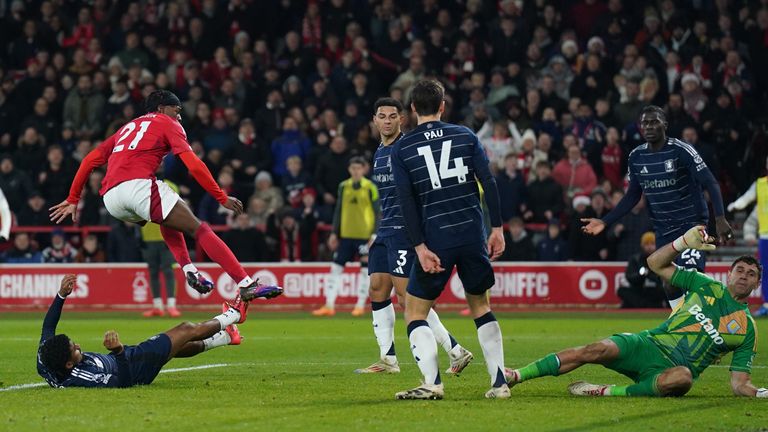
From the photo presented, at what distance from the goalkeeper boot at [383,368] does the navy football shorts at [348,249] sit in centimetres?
889

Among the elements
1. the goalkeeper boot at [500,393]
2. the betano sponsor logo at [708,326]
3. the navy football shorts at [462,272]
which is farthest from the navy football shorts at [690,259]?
the navy football shorts at [462,272]

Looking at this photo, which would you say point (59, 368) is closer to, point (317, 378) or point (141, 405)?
point (141, 405)

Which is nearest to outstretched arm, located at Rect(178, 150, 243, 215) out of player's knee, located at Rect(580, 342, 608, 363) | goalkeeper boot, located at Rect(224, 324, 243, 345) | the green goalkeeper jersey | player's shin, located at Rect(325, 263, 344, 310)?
goalkeeper boot, located at Rect(224, 324, 243, 345)

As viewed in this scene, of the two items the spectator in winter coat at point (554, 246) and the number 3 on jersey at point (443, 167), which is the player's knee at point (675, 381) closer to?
the number 3 on jersey at point (443, 167)

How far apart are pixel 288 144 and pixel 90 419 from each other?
16.9 meters

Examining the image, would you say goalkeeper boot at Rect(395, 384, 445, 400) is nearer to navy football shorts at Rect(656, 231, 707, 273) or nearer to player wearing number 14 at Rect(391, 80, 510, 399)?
player wearing number 14 at Rect(391, 80, 510, 399)

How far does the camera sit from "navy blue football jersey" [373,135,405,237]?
38.4 feet

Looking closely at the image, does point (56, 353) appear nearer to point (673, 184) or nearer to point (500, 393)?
point (500, 393)

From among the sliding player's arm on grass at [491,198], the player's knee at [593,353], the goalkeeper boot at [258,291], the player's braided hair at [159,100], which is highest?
the player's braided hair at [159,100]

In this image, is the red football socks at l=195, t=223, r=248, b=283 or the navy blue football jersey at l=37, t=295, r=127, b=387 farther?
the red football socks at l=195, t=223, r=248, b=283

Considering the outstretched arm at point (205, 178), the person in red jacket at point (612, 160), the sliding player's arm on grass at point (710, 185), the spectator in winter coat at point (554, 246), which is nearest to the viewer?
the sliding player's arm on grass at point (710, 185)

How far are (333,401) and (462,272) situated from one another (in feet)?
4.48

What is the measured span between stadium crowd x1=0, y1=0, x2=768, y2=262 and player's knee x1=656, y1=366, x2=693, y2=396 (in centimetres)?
1319

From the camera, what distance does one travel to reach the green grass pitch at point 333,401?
319 inches
